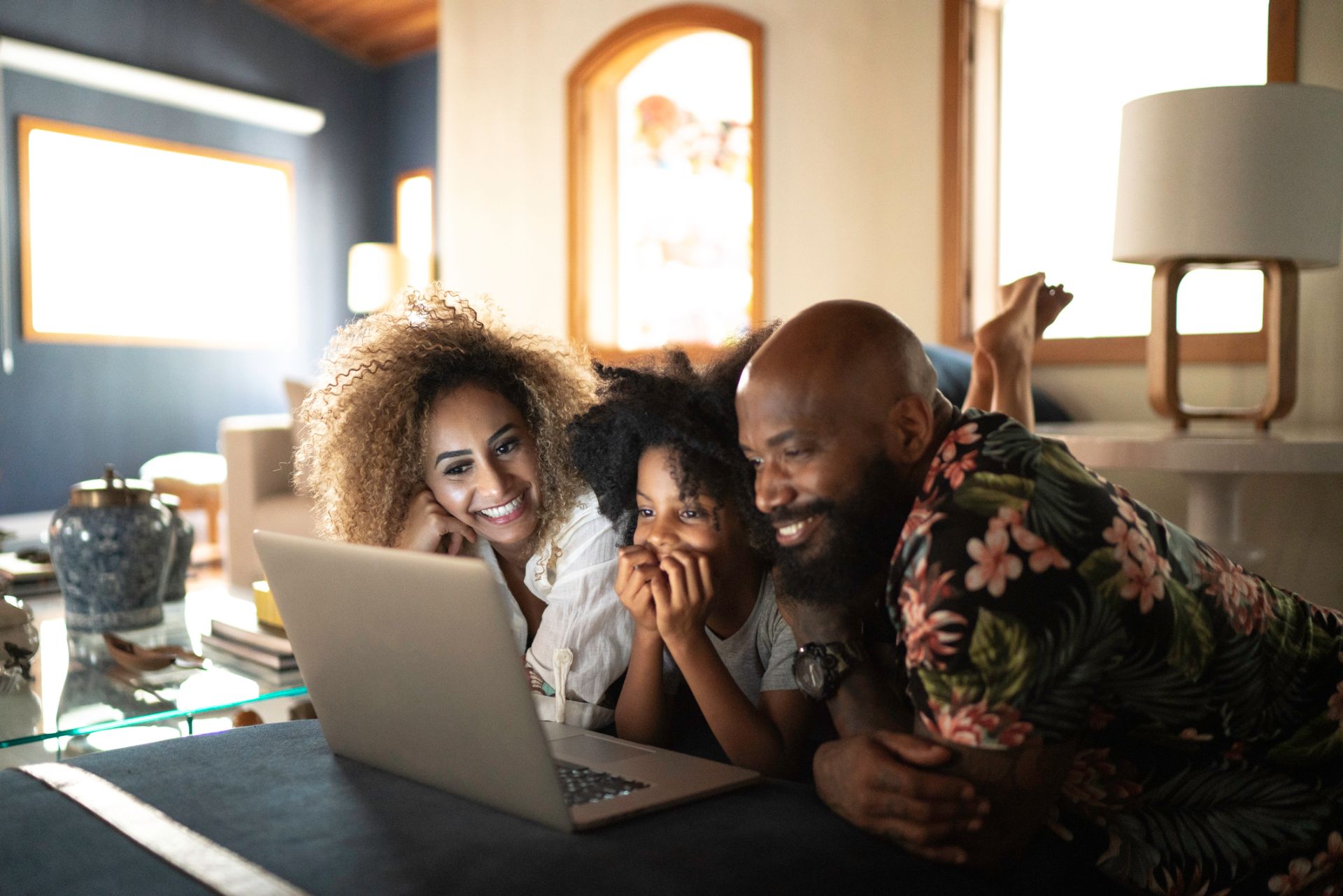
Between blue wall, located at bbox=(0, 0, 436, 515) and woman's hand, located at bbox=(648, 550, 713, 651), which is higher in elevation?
blue wall, located at bbox=(0, 0, 436, 515)

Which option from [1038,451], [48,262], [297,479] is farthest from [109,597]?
[48,262]

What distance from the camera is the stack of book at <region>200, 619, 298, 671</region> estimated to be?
6.20 ft

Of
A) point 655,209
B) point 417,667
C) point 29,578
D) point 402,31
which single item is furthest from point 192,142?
point 417,667

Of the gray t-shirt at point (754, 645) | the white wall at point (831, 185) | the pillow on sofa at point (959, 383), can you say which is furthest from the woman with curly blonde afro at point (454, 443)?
the pillow on sofa at point (959, 383)

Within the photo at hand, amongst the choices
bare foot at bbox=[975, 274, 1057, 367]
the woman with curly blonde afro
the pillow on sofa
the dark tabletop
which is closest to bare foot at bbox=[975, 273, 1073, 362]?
bare foot at bbox=[975, 274, 1057, 367]

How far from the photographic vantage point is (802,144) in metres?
4.04

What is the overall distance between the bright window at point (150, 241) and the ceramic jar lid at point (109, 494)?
15.5 feet

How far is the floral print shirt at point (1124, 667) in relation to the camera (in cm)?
80

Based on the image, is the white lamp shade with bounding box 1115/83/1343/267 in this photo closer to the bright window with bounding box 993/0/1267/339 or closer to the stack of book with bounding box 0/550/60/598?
the bright window with bounding box 993/0/1267/339

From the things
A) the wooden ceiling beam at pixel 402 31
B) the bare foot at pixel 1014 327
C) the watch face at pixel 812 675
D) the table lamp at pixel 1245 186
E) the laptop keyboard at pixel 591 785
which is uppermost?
the wooden ceiling beam at pixel 402 31

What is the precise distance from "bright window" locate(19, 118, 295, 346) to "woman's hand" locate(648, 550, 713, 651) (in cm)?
608

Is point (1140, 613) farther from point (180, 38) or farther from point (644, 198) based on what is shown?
point (180, 38)

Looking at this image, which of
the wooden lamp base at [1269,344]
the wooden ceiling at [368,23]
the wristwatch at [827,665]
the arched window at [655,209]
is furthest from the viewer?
the wooden ceiling at [368,23]

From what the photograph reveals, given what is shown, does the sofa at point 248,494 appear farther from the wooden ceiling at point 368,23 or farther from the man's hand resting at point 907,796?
the wooden ceiling at point 368,23
